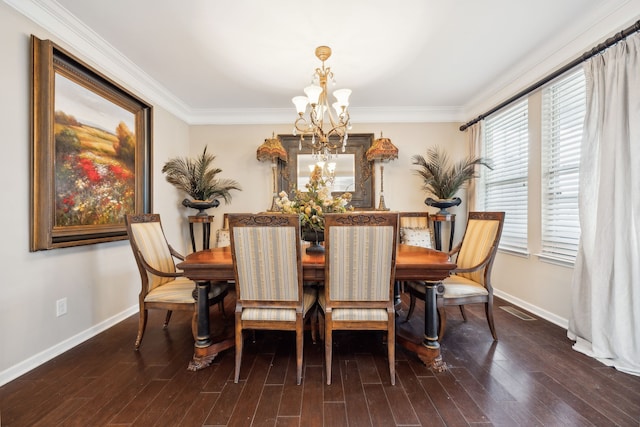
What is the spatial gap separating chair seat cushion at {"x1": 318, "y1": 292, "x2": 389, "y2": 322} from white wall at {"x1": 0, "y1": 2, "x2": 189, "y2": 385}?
1.90 metres

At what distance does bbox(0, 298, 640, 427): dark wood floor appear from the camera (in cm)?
143

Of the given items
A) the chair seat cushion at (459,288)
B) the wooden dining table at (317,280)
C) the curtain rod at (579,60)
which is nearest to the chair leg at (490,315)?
the chair seat cushion at (459,288)

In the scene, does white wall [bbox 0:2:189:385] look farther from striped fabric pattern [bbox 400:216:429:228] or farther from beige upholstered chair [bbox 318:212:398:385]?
striped fabric pattern [bbox 400:216:429:228]

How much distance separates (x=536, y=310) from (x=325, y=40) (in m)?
3.41

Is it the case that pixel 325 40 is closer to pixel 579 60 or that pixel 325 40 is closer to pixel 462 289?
pixel 579 60

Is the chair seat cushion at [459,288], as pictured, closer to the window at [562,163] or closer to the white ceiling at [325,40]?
the window at [562,163]

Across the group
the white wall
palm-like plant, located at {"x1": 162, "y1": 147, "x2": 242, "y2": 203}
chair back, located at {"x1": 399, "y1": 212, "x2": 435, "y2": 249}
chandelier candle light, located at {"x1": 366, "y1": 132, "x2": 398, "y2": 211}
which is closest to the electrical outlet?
the white wall

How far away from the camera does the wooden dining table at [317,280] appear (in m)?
1.81

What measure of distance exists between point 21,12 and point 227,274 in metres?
2.35

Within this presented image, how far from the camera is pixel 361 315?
1714 mm

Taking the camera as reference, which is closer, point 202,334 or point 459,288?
point 202,334

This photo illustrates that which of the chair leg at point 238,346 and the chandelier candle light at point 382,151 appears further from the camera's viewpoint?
the chandelier candle light at point 382,151

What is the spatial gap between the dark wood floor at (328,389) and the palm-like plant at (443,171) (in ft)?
6.46

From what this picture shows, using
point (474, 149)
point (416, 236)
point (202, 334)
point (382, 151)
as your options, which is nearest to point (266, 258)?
point (202, 334)
